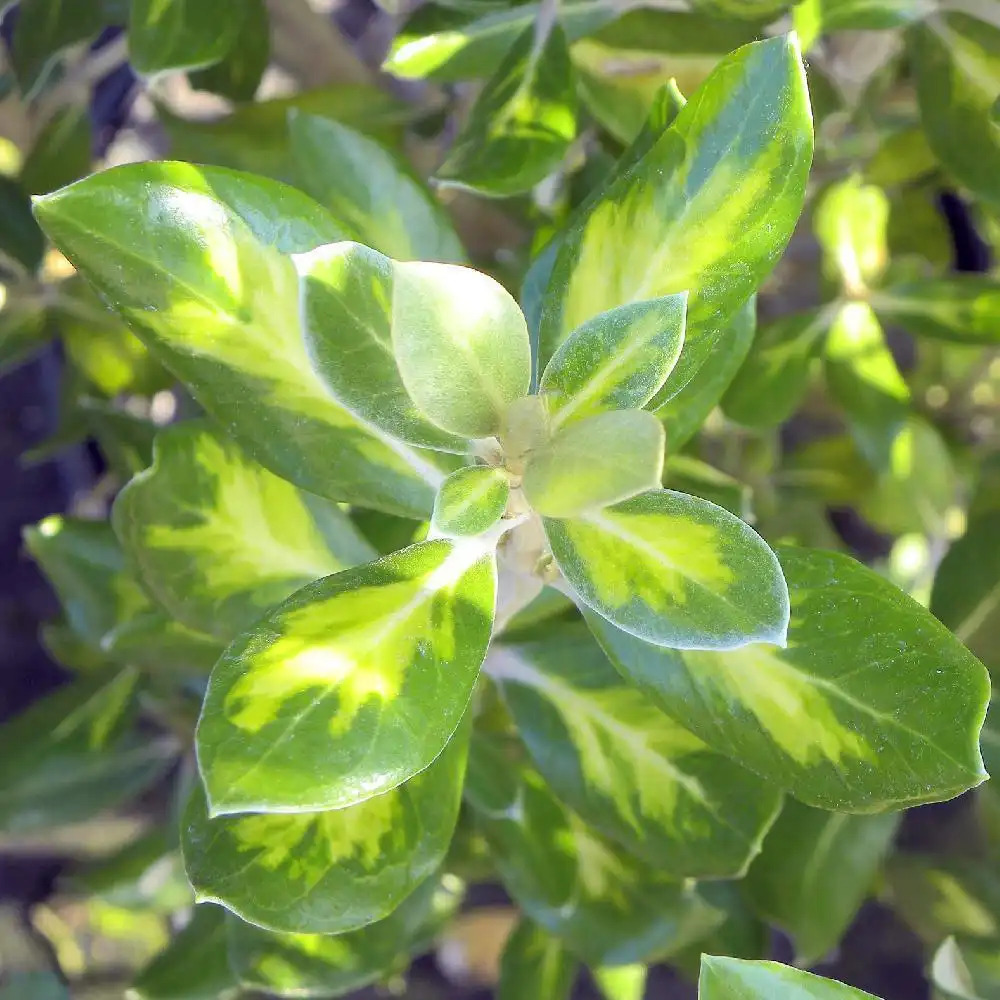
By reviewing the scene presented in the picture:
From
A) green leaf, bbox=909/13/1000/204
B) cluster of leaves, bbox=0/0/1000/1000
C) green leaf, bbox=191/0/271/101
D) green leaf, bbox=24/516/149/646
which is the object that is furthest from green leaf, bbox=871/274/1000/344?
green leaf, bbox=24/516/149/646

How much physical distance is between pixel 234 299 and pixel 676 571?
0.75 ft

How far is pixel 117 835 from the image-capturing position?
4.35ft

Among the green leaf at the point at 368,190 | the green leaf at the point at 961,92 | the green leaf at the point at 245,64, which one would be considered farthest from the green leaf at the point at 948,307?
the green leaf at the point at 245,64

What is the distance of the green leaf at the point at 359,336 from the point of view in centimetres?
41

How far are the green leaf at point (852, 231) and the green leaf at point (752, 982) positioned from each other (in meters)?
0.60

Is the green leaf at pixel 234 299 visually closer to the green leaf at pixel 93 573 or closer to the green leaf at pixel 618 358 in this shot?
the green leaf at pixel 618 358

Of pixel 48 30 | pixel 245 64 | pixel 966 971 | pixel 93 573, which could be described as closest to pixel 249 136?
pixel 245 64

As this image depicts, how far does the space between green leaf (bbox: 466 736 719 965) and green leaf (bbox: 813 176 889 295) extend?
50cm

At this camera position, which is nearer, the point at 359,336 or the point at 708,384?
the point at 359,336

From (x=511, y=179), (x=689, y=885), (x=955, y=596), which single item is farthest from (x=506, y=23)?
(x=689, y=885)

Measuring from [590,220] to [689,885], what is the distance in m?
0.52

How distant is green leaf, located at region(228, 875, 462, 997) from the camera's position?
0.63 meters

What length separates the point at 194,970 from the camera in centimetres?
78

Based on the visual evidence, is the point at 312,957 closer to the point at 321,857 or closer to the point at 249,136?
the point at 321,857
